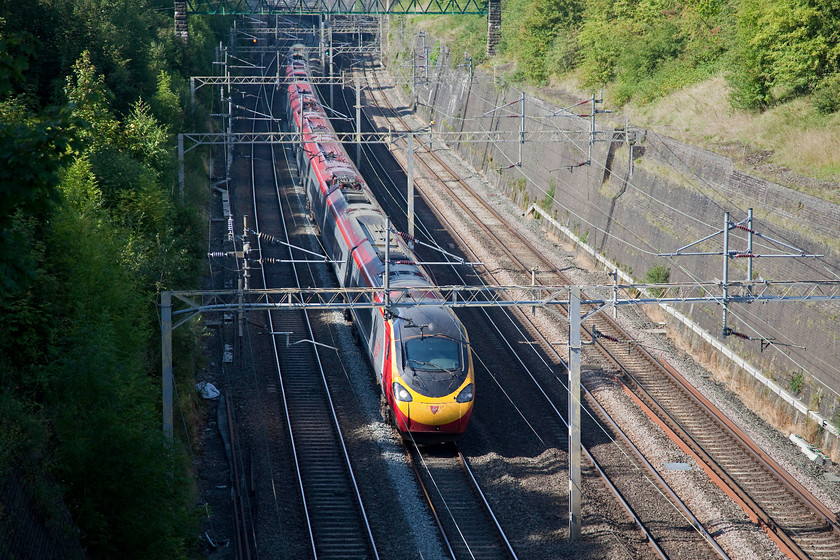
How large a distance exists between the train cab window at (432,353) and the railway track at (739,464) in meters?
3.26

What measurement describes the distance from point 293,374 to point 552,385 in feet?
23.9

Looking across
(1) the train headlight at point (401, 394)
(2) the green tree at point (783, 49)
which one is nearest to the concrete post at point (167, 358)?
(1) the train headlight at point (401, 394)

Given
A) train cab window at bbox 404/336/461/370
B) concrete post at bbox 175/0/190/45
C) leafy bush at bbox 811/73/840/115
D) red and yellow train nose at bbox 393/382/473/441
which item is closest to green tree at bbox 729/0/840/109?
leafy bush at bbox 811/73/840/115

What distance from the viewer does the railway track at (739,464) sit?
16.9 m

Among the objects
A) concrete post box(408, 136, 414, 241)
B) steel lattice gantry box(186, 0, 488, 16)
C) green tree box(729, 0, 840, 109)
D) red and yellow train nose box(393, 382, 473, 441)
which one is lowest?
red and yellow train nose box(393, 382, 473, 441)

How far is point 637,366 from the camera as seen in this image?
79.9 feet

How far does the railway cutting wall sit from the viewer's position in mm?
21875

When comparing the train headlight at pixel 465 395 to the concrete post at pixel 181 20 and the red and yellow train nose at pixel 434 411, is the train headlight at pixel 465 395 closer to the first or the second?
Result: the red and yellow train nose at pixel 434 411

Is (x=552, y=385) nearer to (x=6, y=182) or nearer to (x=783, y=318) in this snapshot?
(x=783, y=318)

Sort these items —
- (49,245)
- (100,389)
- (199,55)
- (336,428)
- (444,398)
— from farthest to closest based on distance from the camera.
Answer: (199,55) → (336,428) → (444,398) → (49,245) → (100,389)

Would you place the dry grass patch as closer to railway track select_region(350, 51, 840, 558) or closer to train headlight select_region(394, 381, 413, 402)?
railway track select_region(350, 51, 840, 558)

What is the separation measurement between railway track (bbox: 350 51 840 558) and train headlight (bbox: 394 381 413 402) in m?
4.70

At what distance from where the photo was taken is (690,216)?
92.3 ft

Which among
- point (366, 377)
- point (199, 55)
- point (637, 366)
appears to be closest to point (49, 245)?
point (366, 377)
